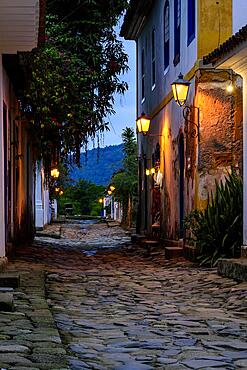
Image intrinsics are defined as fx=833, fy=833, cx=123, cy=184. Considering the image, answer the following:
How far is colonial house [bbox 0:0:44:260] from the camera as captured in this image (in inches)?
394

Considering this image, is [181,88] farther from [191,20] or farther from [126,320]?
[126,320]

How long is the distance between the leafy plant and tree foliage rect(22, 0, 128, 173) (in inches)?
183

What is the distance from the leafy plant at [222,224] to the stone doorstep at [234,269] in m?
1.54

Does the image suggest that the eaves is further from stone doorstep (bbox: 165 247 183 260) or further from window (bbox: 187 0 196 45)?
stone doorstep (bbox: 165 247 183 260)

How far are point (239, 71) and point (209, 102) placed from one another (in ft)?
7.26

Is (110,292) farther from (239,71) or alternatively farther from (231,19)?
(231,19)

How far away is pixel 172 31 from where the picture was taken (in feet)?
60.0

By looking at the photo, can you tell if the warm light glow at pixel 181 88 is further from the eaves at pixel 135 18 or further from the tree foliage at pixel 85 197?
the tree foliage at pixel 85 197

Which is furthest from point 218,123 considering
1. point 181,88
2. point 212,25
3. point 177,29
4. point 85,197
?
point 85,197

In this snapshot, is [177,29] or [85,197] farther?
[85,197]

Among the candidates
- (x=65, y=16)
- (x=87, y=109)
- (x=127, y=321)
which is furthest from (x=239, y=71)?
(x=65, y=16)

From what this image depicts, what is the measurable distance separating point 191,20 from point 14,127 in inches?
157

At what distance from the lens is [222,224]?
13492 mm

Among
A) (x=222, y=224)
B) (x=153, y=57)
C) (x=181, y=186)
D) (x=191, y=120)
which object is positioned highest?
(x=153, y=57)
